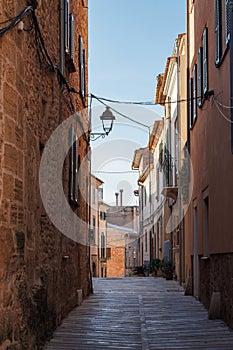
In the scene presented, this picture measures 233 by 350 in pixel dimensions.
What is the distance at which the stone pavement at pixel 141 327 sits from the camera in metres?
9.12

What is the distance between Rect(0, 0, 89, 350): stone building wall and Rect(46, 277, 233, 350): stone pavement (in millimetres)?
426

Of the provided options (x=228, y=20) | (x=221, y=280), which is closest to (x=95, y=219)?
(x=221, y=280)

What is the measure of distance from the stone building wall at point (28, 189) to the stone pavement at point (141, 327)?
0.43m

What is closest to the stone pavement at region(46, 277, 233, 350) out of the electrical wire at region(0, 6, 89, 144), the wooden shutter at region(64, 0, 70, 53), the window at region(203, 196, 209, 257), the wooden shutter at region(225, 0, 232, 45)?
the window at region(203, 196, 209, 257)

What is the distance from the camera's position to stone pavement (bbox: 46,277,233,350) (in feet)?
29.9

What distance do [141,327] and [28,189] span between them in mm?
3975

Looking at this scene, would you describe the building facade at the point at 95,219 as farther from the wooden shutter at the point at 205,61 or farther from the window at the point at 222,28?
the window at the point at 222,28

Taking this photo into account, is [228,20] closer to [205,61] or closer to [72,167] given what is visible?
[205,61]

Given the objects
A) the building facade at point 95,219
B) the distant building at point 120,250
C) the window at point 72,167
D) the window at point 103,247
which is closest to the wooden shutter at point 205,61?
the window at point 72,167

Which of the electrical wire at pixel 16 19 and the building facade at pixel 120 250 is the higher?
the electrical wire at pixel 16 19

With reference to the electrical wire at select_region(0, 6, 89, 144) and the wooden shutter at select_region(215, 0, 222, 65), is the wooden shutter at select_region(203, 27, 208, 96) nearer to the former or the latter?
the wooden shutter at select_region(215, 0, 222, 65)

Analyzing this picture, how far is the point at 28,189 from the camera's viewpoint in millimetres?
7969

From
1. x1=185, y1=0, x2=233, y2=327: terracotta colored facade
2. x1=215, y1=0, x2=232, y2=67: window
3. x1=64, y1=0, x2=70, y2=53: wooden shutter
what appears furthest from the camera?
x1=64, y1=0, x2=70, y2=53: wooden shutter

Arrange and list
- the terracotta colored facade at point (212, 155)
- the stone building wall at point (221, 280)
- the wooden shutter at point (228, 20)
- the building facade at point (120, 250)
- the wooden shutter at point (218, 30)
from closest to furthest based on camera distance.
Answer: the wooden shutter at point (228, 20) → the stone building wall at point (221, 280) → the terracotta colored facade at point (212, 155) → the wooden shutter at point (218, 30) → the building facade at point (120, 250)
